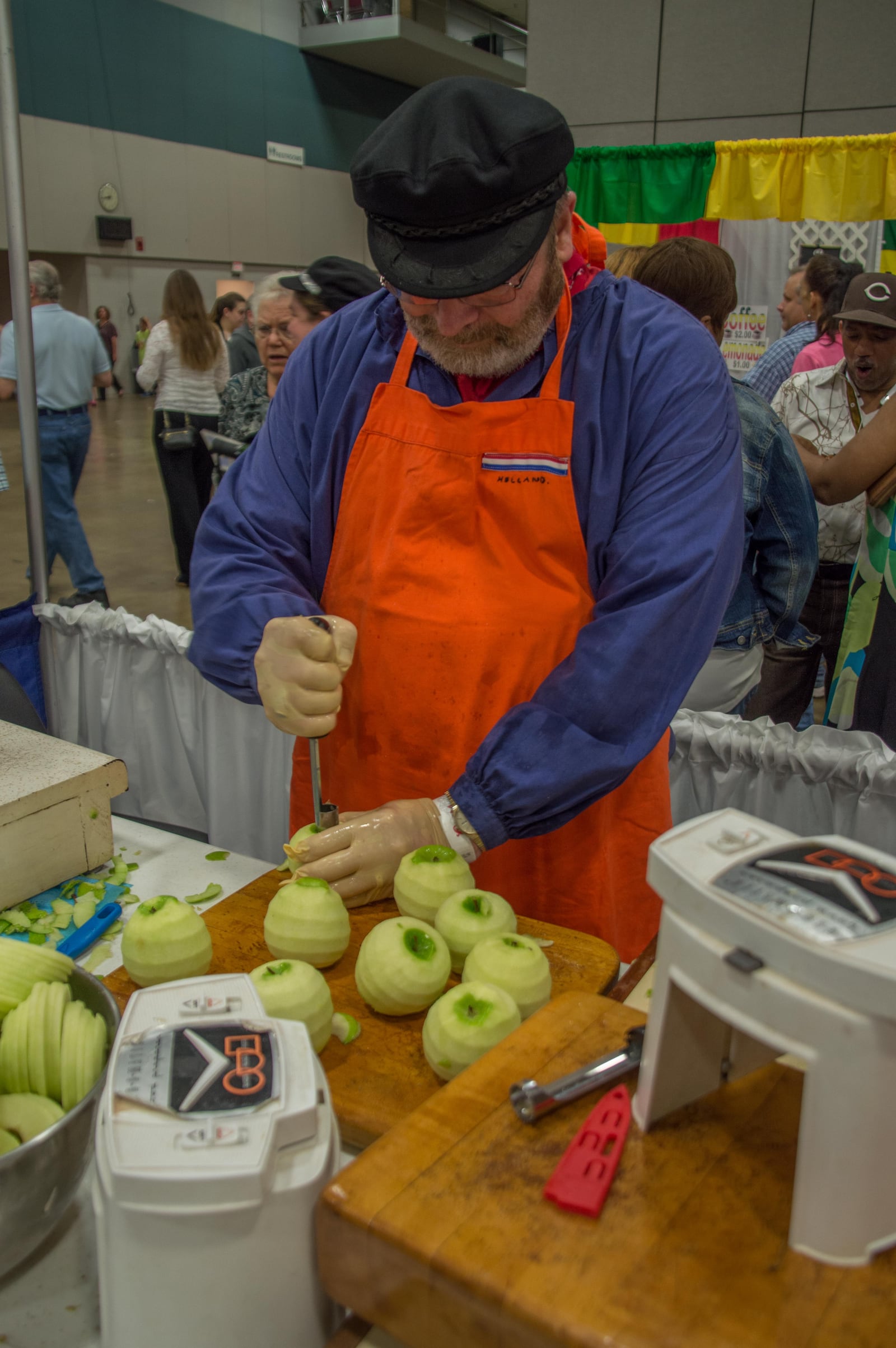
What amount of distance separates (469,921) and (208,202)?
2036cm

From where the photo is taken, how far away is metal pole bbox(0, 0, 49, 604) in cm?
295

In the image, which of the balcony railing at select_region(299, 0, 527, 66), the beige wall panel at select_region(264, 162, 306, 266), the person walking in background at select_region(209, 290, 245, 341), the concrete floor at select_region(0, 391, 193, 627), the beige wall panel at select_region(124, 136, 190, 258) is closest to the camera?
the concrete floor at select_region(0, 391, 193, 627)

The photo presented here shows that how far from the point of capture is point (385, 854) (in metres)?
1.53

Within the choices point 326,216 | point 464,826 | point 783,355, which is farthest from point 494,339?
point 326,216

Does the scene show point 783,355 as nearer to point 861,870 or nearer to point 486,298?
point 486,298

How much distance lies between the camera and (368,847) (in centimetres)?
152

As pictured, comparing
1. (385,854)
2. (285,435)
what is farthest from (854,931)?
(285,435)

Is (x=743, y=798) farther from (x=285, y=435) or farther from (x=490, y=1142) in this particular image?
(x=490, y=1142)

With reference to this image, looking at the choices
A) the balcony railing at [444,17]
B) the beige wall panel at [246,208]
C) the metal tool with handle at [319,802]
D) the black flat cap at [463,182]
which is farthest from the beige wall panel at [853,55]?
the balcony railing at [444,17]

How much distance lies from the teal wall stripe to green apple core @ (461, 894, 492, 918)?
17530 millimetres

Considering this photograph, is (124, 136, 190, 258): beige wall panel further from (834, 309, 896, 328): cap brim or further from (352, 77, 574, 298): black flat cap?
(352, 77, 574, 298): black flat cap

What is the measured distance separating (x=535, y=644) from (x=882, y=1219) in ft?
3.29

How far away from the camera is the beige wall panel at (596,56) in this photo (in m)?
7.66

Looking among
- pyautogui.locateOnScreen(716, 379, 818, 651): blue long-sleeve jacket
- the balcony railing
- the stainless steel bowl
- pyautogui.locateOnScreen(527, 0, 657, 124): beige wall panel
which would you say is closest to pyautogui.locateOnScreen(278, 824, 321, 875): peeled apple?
the stainless steel bowl
